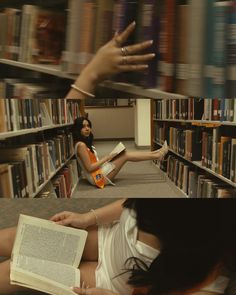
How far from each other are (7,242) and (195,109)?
85 cm

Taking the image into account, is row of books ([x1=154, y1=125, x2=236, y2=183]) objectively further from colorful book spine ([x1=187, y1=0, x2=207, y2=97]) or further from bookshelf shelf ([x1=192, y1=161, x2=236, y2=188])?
colorful book spine ([x1=187, y1=0, x2=207, y2=97])

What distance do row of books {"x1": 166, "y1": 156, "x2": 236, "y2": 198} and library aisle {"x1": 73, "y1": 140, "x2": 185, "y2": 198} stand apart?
27 mm

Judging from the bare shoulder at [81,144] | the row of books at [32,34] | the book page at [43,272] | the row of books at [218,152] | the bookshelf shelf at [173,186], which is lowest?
the book page at [43,272]

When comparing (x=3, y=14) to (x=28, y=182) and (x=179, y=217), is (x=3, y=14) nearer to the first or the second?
(x=28, y=182)

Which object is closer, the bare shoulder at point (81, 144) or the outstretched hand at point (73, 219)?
the bare shoulder at point (81, 144)

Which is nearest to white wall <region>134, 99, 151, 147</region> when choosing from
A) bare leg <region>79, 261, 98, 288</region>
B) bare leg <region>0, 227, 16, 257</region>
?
bare leg <region>79, 261, 98, 288</region>

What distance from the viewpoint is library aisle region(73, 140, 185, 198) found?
0.97 m

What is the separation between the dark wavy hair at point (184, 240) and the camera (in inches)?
40.9

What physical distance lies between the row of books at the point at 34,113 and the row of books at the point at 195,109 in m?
0.25

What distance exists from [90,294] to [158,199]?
1.33 ft

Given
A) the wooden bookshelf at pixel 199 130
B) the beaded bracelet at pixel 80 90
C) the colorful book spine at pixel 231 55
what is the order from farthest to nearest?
the wooden bookshelf at pixel 199 130
the beaded bracelet at pixel 80 90
the colorful book spine at pixel 231 55

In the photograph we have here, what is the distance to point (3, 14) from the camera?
0.74 metres

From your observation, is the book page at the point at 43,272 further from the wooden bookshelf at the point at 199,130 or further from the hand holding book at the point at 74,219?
the wooden bookshelf at the point at 199,130

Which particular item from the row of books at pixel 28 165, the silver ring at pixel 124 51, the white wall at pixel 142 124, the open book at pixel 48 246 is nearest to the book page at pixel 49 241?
the open book at pixel 48 246
